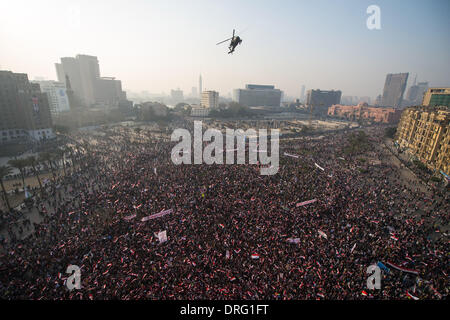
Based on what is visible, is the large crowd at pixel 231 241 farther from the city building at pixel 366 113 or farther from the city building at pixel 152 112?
the city building at pixel 366 113

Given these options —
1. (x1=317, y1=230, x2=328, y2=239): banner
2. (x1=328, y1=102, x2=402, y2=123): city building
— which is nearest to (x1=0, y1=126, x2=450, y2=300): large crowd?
(x1=317, y1=230, x2=328, y2=239): banner

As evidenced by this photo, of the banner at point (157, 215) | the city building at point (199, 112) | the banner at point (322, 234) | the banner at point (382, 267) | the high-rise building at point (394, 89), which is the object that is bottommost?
the banner at point (382, 267)

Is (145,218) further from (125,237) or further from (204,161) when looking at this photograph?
(204,161)

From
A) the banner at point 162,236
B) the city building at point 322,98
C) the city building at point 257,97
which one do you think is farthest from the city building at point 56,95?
the city building at point 322,98

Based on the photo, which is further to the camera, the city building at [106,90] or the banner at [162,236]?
the city building at [106,90]

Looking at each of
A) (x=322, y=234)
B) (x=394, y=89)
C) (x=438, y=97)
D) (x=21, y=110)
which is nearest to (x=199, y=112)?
(x=21, y=110)

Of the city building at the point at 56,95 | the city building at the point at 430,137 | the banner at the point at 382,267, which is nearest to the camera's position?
the banner at the point at 382,267

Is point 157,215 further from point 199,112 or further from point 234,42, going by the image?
point 199,112
